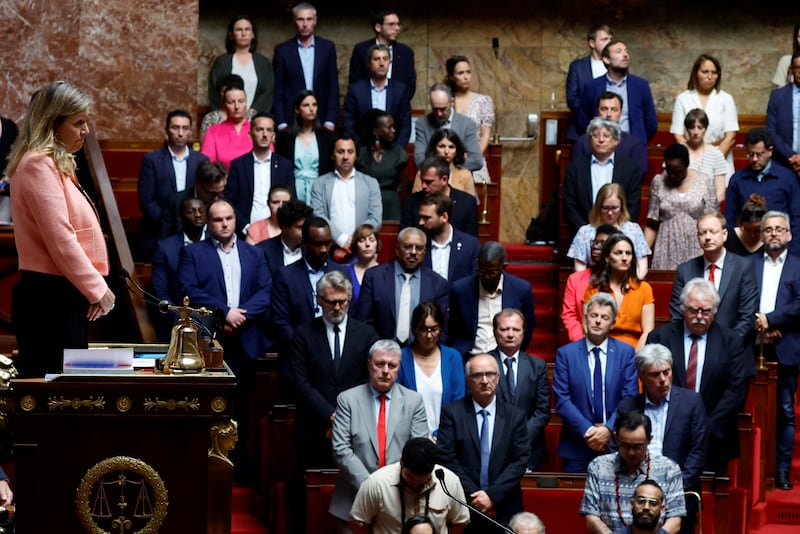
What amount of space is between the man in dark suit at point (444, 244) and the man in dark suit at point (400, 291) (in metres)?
0.30

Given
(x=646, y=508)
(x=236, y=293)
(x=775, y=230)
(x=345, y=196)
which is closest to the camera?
(x=646, y=508)

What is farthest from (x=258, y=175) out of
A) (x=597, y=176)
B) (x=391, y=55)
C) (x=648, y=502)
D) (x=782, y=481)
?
(x=648, y=502)

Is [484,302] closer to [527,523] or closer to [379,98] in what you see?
[527,523]

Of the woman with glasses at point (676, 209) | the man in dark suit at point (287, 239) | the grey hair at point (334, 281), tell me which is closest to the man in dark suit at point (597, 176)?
the woman with glasses at point (676, 209)

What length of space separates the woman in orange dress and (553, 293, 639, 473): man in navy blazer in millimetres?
446

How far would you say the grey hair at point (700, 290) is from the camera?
6.41 meters

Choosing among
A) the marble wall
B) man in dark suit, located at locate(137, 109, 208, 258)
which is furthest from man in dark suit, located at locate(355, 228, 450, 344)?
the marble wall

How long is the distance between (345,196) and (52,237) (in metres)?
4.51

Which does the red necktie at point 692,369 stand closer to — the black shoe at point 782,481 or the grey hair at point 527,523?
the black shoe at point 782,481

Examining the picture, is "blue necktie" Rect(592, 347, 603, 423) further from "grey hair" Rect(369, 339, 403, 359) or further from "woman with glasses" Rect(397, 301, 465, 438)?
"grey hair" Rect(369, 339, 403, 359)

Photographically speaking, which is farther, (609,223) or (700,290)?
(609,223)

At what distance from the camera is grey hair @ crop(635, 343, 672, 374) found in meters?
5.97

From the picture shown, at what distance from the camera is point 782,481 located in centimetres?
700

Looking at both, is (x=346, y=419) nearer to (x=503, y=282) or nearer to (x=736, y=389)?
(x=503, y=282)
